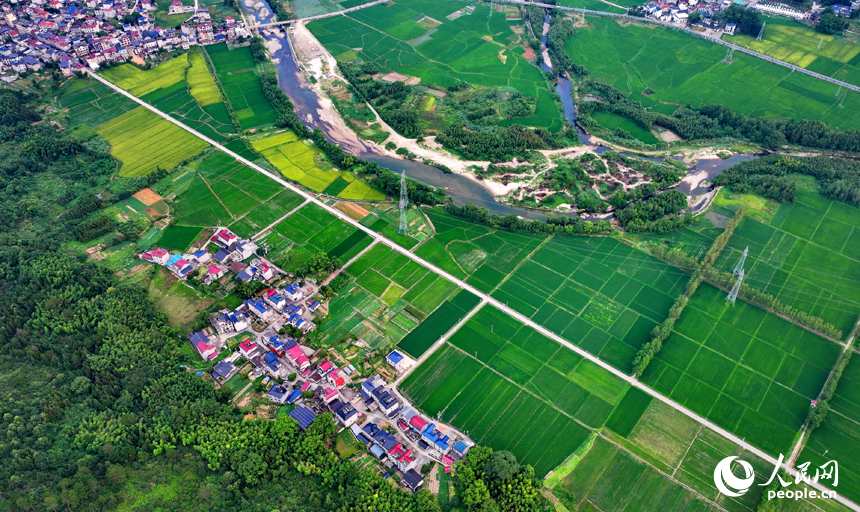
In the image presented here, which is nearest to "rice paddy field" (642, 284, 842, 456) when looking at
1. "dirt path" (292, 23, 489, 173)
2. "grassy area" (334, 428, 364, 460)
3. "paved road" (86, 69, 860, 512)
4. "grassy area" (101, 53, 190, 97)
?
"paved road" (86, 69, 860, 512)

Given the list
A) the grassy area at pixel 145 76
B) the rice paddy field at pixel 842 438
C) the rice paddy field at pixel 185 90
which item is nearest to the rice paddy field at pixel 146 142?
the rice paddy field at pixel 185 90

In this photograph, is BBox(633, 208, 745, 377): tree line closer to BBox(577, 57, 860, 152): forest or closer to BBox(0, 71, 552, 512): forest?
BBox(0, 71, 552, 512): forest

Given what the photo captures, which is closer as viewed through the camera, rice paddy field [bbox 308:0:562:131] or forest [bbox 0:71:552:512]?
forest [bbox 0:71:552:512]

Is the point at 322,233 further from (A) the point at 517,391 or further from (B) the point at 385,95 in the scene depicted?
(B) the point at 385,95

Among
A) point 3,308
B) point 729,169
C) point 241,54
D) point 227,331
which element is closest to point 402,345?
point 227,331

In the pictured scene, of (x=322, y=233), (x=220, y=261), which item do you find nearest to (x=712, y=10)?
(x=322, y=233)

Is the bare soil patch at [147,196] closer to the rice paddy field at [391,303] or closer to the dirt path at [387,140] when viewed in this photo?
the dirt path at [387,140]
